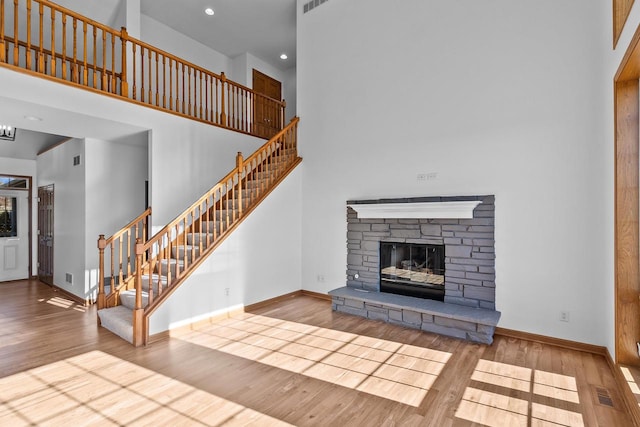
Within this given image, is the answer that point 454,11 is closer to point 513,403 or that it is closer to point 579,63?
point 579,63

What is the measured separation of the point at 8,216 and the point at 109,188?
336 centimetres

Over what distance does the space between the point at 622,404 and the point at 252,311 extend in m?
3.90

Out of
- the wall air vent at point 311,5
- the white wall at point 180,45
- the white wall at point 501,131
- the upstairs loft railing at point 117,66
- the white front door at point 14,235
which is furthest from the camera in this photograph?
the white front door at point 14,235

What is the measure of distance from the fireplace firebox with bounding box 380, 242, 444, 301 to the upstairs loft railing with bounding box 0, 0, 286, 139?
3702 millimetres

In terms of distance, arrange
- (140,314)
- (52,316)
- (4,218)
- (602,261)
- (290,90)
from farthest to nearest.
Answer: (290,90) < (4,218) < (52,316) < (140,314) < (602,261)

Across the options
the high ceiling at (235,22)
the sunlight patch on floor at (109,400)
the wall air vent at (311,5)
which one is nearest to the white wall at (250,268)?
the sunlight patch on floor at (109,400)

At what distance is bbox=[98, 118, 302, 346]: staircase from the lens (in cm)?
346

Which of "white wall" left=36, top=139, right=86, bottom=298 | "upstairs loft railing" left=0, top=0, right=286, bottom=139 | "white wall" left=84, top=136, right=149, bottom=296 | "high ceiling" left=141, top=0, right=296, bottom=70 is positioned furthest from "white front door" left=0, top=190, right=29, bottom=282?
"high ceiling" left=141, top=0, right=296, bottom=70

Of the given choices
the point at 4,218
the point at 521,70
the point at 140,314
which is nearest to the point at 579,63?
the point at 521,70

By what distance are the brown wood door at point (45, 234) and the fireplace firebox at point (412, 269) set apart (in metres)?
6.46

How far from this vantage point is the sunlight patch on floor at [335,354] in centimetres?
265

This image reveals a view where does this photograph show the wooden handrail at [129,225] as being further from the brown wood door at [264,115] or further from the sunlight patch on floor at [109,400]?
the brown wood door at [264,115]

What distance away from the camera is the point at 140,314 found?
342cm

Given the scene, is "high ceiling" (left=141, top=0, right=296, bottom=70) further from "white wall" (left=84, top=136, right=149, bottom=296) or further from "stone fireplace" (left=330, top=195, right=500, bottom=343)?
"stone fireplace" (left=330, top=195, right=500, bottom=343)
